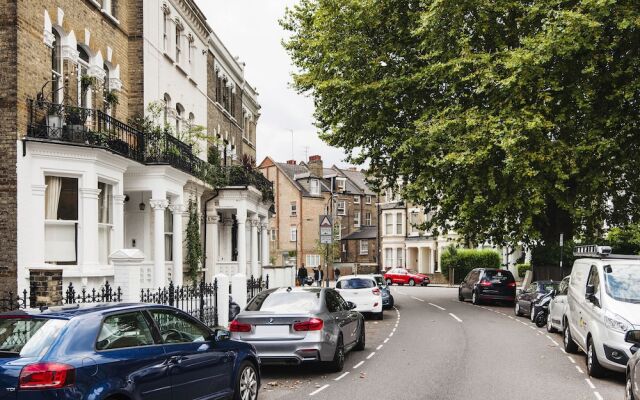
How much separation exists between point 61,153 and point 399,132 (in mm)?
12445

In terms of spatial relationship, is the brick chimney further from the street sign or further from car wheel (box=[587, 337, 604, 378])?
car wheel (box=[587, 337, 604, 378])

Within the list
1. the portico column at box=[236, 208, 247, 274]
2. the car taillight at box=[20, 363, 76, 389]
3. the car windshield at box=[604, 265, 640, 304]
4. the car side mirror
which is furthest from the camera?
the portico column at box=[236, 208, 247, 274]

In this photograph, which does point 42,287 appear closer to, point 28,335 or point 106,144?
point 28,335

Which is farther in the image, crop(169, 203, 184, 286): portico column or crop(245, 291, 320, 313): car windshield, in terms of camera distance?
crop(169, 203, 184, 286): portico column

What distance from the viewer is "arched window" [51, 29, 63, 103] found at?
16484 mm

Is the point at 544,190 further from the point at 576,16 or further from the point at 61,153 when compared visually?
the point at 61,153

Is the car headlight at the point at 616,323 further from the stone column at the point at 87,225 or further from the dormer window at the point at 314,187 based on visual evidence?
the dormer window at the point at 314,187

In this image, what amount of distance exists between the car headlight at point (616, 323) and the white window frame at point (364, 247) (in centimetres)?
6820

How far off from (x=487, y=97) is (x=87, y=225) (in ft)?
45.4

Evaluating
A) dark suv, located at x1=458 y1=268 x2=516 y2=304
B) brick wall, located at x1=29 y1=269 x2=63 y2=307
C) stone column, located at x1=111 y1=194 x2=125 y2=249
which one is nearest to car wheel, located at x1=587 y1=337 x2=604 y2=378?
brick wall, located at x1=29 y1=269 x2=63 y2=307

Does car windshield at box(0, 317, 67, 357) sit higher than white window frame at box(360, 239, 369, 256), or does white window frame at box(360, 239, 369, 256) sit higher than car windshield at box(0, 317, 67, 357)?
car windshield at box(0, 317, 67, 357)

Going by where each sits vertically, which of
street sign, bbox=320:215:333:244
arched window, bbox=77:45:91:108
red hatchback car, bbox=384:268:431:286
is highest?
arched window, bbox=77:45:91:108

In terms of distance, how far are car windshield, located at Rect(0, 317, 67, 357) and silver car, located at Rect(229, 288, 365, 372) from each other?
5040 millimetres

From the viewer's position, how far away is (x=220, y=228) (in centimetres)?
3088
